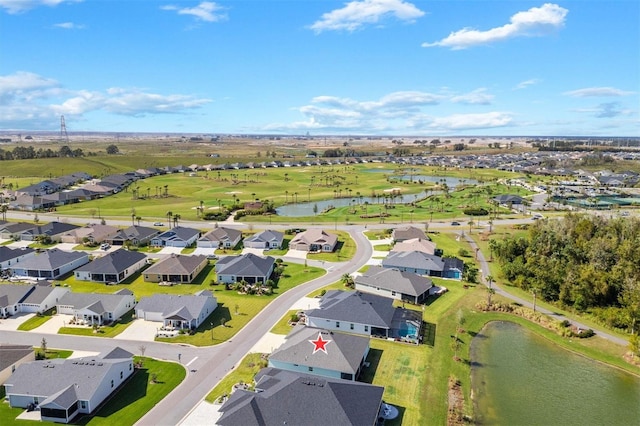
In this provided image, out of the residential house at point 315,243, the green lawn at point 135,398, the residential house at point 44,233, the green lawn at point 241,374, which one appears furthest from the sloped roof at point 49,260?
the green lawn at point 241,374

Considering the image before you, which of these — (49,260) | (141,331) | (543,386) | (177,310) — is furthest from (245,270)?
(543,386)

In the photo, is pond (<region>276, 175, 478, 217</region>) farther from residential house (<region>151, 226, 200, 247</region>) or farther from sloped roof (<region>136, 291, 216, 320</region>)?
sloped roof (<region>136, 291, 216, 320</region>)

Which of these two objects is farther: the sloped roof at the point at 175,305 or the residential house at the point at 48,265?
the residential house at the point at 48,265

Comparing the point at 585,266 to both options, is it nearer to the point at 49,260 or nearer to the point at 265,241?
the point at 265,241

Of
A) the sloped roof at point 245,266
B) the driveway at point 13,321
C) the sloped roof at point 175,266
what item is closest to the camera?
the driveway at point 13,321

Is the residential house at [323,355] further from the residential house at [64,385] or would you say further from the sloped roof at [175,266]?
the sloped roof at [175,266]

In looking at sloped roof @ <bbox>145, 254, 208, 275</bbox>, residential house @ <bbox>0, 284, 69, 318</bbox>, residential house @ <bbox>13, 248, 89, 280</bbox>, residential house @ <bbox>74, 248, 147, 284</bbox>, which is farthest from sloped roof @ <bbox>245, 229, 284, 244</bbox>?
residential house @ <bbox>0, 284, 69, 318</bbox>
